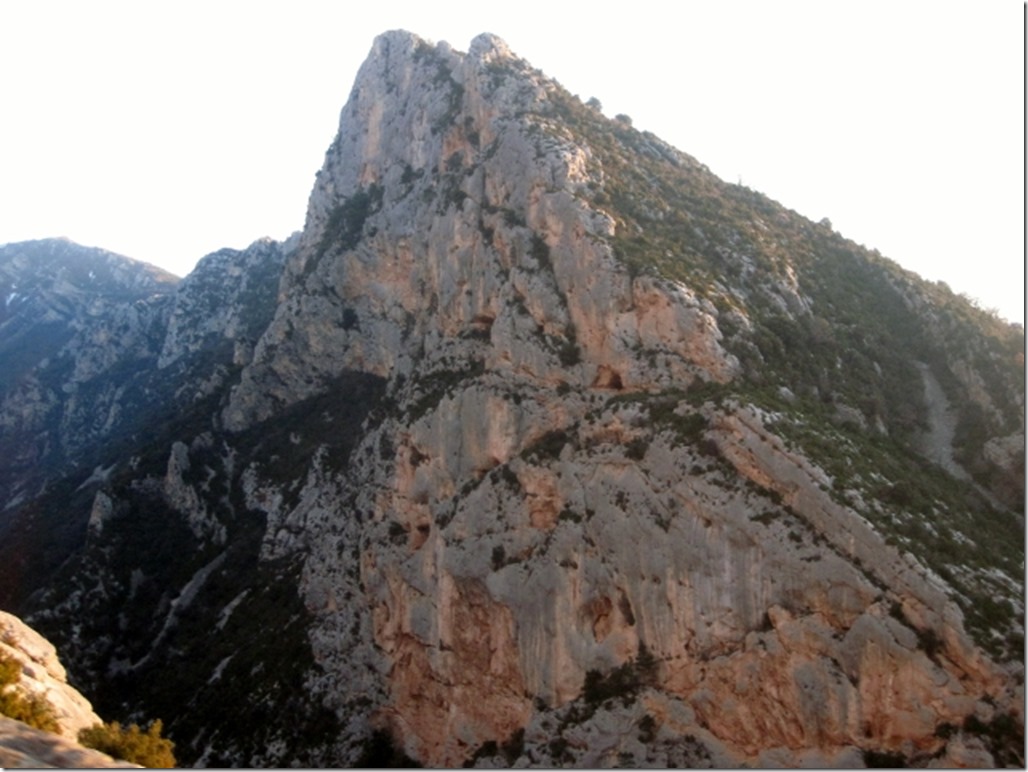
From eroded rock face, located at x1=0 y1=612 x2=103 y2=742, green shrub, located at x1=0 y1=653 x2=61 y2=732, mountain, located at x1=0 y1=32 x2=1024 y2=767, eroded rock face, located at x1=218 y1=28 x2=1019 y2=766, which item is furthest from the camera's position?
mountain, located at x1=0 y1=32 x2=1024 y2=767

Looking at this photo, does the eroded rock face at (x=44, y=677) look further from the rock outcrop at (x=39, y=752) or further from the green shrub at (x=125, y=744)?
the rock outcrop at (x=39, y=752)

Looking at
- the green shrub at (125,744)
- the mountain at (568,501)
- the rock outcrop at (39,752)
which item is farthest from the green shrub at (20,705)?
the mountain at (568,501)

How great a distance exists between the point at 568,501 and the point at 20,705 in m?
27.4

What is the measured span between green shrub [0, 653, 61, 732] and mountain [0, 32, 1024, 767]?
919 inches

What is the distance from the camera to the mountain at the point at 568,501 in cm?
3366

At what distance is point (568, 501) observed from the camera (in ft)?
143

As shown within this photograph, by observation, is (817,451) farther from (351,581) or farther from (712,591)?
(351,581)

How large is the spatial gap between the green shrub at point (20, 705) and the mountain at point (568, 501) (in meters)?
23.3

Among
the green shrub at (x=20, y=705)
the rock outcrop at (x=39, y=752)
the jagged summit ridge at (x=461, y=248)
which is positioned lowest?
the green shrub at (x=20, y=705)

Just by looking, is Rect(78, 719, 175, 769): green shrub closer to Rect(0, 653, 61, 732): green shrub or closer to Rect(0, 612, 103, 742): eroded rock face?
Rect(0, 612, 103, 742): eroded rock face

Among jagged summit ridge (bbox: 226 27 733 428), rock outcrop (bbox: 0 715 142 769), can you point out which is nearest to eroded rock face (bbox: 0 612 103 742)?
rock outcrop (bbox: 0 715 142 769)

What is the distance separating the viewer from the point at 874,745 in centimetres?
3100

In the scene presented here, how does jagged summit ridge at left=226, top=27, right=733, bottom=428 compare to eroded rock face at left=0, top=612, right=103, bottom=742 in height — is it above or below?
above

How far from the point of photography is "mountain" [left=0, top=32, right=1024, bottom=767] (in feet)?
110
